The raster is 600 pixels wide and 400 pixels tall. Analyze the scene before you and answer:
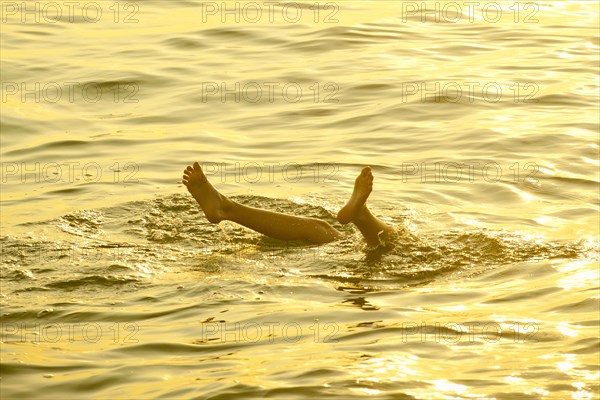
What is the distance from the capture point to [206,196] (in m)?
8.37

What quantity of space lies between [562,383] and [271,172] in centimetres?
511

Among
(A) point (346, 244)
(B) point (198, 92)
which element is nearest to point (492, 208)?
(A) point (346, 244)

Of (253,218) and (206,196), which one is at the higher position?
(206,196)

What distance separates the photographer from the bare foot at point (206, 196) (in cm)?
832

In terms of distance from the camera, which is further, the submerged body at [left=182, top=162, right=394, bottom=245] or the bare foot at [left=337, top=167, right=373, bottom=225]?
the submerged body at [left=182, top=162, right=394, bottom=245]

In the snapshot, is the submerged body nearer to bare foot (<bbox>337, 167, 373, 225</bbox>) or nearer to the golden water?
the golden water

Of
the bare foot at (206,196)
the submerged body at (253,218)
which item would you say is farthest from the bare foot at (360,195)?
the bare foot at (206,196)

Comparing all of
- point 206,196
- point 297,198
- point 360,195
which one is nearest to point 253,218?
point 206,196

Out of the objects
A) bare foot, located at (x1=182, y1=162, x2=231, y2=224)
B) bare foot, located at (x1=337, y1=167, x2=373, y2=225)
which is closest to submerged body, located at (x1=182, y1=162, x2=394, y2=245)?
bare foot, located at (x1=182, y1=162, x2=231, y2=224)

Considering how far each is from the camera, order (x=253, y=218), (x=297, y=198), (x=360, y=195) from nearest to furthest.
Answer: (x=360, y=195) → (x=253, y=218) → (x=297, y=198)

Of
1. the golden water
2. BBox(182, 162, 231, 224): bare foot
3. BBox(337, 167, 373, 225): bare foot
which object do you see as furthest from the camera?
BBox(182, 162, 231, 224): bare foot

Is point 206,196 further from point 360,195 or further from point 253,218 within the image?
point 360,195

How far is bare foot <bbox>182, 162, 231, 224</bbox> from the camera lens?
328 inches

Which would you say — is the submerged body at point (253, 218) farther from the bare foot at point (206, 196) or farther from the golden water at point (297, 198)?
the golden water at point (297, 198)
